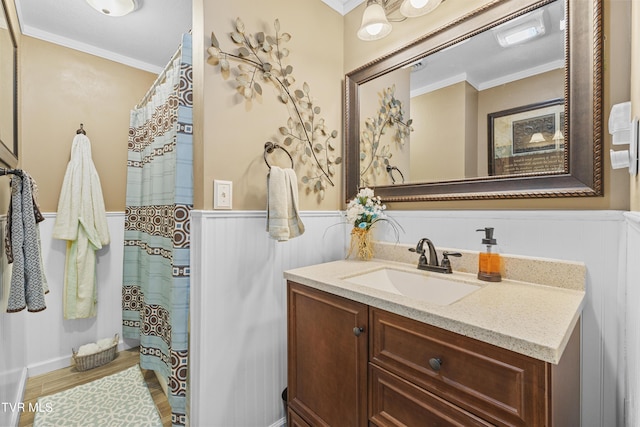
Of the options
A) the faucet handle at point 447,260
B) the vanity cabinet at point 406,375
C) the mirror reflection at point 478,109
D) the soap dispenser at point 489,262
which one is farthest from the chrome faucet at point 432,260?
the vanity cabinet at point 406,375

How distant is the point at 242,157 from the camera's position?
1346 mm

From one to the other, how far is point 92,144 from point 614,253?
3.14 m

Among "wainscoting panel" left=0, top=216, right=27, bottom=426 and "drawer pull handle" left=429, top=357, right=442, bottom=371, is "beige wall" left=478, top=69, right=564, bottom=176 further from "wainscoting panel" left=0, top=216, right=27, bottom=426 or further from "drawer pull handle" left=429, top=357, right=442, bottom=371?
"wainscoting panel" left=0, top=216, right=27, bottom=426

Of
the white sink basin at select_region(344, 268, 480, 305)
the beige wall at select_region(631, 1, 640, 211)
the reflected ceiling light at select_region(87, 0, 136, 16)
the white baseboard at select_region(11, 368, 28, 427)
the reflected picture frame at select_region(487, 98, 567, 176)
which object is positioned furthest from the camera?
the reflected ceiling light at select_region(87, 0, 136, 16)

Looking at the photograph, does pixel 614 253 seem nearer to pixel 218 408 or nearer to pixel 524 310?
pixel 524 310

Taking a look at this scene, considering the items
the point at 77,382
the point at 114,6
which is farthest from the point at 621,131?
the point at 77,382

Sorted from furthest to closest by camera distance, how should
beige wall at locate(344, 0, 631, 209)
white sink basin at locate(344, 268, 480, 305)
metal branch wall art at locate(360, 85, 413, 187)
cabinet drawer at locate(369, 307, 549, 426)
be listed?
metal branch wall art at locate(360, 85, 413, 187), white sink basin at locate(344, 268, 480, 305), beige wall at locate(344, 0, 631, 209), cabinet drawer at locate(369, 307, 549, 426)

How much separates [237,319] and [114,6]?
6.50 feet

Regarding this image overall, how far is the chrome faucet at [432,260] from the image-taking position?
1.25 meters

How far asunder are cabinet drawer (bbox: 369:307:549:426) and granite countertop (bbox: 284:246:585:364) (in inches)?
1.2

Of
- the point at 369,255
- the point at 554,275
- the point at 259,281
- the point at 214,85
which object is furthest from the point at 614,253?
the point at 214,85

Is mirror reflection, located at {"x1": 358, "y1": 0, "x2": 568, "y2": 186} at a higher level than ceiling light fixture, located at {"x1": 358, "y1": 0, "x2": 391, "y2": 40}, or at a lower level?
lower

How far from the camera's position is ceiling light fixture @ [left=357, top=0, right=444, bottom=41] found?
3.97ft

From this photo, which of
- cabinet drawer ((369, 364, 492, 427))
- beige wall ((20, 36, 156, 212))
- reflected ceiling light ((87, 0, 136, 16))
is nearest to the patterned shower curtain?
beige wall ((20, 36, 156, 212))
